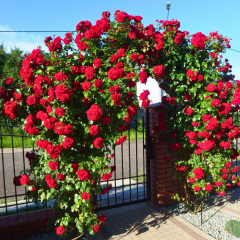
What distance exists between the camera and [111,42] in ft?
9.34

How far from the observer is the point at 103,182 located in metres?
5.51

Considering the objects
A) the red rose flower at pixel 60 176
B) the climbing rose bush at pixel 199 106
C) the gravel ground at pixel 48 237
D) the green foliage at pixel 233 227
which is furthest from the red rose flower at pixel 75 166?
the green foliage at pixel 233 227

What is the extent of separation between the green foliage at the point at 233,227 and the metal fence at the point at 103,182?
1374 mm

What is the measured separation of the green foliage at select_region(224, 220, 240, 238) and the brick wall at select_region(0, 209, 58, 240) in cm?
254

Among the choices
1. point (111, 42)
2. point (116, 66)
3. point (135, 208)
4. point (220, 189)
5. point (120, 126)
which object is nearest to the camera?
point (116, 66)

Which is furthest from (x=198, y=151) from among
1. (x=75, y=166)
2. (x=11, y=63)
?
(x=11, y=63)

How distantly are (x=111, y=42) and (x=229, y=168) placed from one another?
2.47 metres

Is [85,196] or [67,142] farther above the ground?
[67,142]

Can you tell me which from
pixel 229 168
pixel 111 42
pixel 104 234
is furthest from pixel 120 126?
pixel 229 168

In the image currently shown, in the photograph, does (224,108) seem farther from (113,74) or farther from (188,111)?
(113,74)

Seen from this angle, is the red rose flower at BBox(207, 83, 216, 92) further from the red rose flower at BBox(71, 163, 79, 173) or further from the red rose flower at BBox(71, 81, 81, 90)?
the red rose flower at BBox(71, 163, 79, 173)

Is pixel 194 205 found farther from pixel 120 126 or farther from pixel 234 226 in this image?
pixel 120 126

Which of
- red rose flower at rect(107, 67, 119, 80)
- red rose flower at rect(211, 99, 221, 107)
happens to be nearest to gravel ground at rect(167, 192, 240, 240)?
red rose flower at rect(211, 99, 221, 107)

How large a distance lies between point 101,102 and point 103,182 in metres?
3.49
